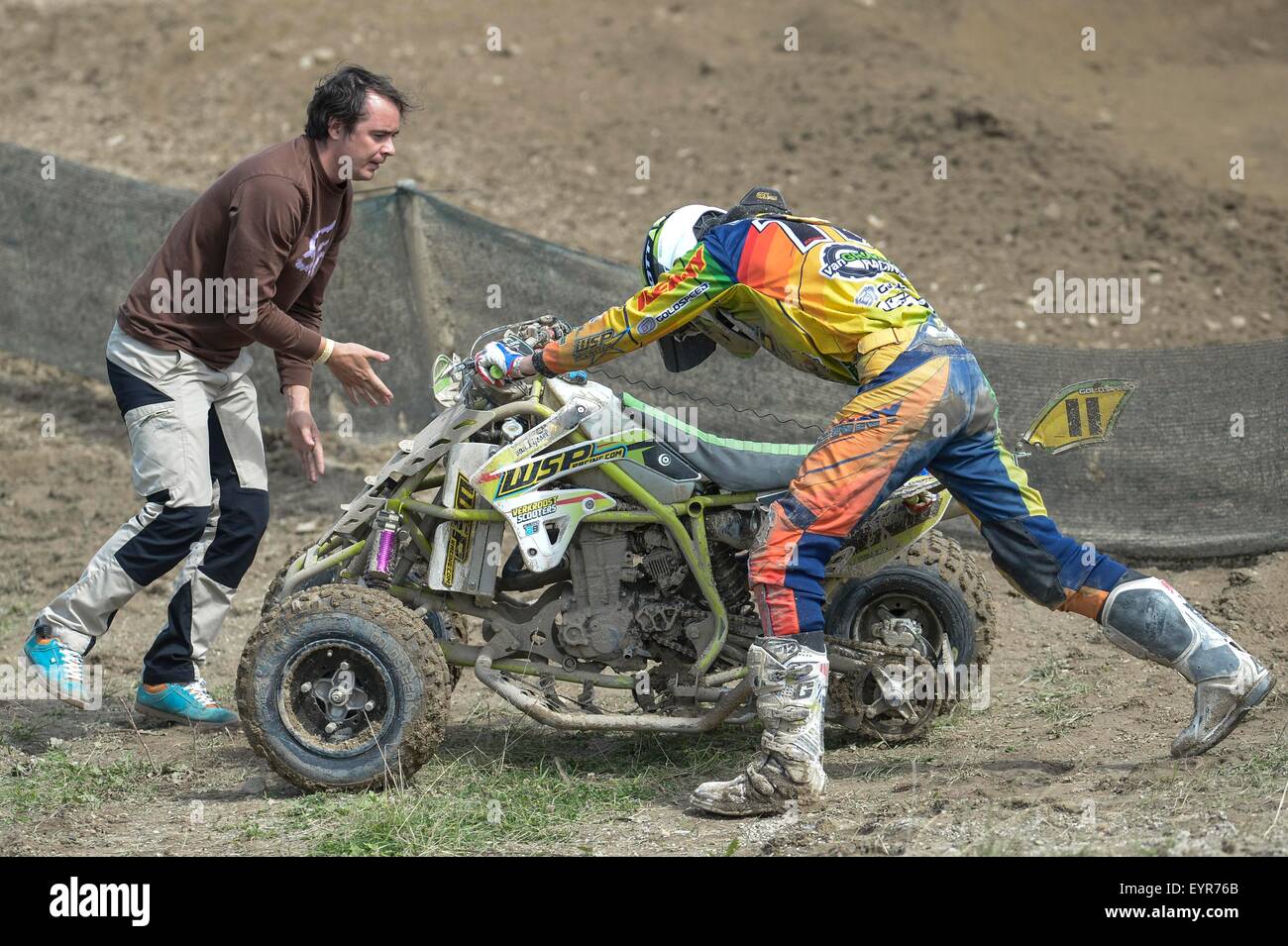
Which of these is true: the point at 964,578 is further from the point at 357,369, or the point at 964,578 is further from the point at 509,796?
the point at 357,369

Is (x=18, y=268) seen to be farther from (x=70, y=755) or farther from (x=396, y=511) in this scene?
(x=396, y=511)

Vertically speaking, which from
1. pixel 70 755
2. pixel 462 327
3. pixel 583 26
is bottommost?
pixel 70 755

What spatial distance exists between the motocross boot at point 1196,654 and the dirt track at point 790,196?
0.17m

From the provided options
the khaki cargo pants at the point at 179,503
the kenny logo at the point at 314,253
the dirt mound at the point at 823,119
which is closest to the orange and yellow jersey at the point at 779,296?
the kenny logo at the point at 314,253

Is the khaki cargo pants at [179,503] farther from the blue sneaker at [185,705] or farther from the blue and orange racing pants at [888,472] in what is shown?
the blue and orange racing pants at [888,472]

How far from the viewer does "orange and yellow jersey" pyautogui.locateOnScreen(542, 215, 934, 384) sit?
4.88 m

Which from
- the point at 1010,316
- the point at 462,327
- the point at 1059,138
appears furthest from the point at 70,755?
the point at 1059,138

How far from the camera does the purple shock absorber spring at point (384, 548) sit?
17.5ft

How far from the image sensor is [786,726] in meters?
4.82

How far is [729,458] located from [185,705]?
8.16 feet

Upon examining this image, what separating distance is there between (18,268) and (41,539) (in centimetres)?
210

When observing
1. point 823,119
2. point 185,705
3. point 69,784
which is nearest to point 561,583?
point 185,705

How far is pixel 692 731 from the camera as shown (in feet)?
17.2

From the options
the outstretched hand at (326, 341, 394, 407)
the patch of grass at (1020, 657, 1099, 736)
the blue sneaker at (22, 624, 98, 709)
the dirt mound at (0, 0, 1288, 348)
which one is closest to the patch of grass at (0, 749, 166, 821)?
the blue sneaker at (22, 624, 98, 709)
